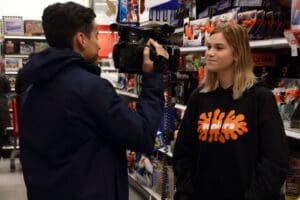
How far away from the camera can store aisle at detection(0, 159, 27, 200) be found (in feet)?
16.1

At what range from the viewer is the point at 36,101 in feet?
5.21

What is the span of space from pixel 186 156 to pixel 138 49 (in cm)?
69

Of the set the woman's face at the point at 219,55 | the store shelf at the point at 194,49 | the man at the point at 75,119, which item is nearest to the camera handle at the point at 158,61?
the man at the point at 75,119

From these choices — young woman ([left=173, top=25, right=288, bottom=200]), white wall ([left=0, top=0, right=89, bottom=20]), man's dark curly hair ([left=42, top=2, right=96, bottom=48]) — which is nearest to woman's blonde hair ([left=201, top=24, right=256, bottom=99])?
young woman ([left=173, top=25, right=288, bottom=200])

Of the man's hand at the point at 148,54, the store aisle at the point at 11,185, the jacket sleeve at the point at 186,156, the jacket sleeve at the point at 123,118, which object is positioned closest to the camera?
the jacket sleeve at the point at 123,118

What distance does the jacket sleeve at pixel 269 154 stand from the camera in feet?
6.06

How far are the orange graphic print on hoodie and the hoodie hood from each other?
0.74 meters

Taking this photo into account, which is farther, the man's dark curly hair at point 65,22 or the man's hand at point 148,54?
the man's hand at point 148,54

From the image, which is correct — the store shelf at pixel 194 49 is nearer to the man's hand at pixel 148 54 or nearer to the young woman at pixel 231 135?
the young woman at pixel 231 135

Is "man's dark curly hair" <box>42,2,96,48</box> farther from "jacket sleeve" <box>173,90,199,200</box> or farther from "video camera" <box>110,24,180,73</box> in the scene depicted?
"jacket sleeve" <box>173,90,199,200</box>

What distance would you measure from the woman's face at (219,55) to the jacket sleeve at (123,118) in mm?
491

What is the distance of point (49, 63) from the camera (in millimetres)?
1522

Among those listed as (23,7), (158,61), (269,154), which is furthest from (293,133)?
(23,7)

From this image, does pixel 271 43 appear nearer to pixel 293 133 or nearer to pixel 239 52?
pixel 239 52
